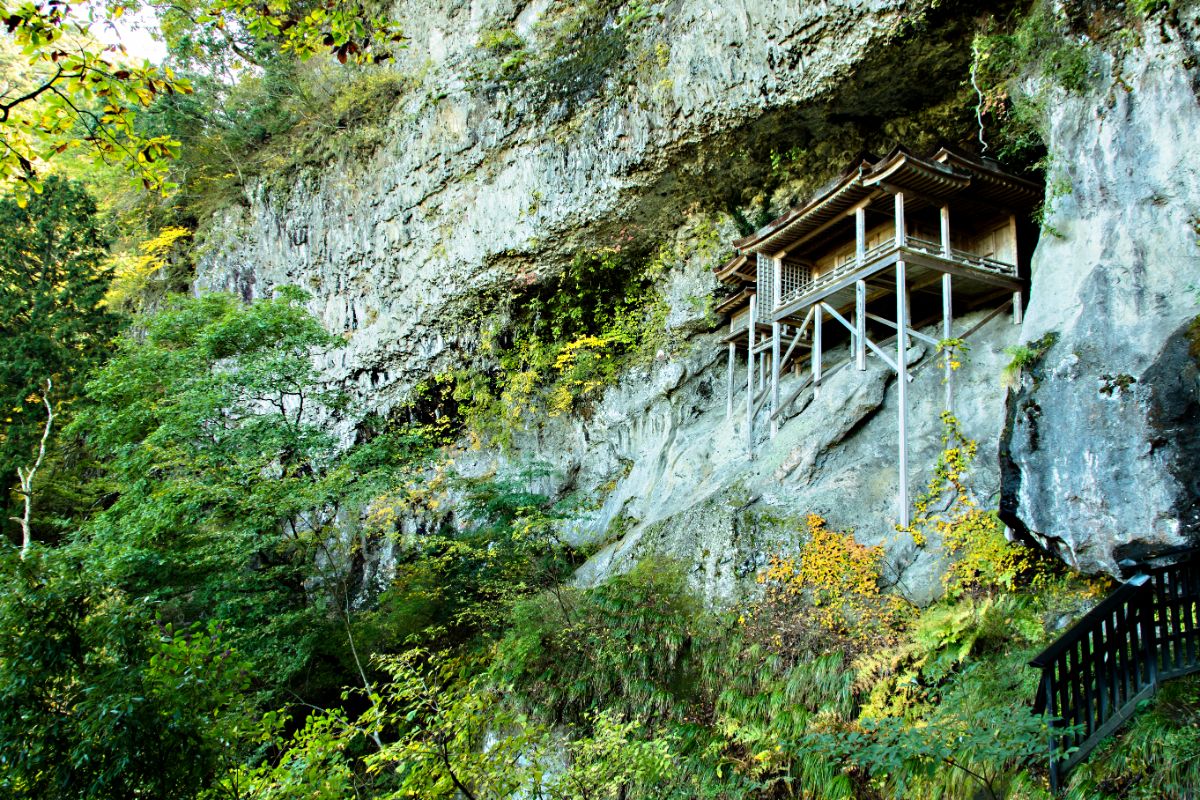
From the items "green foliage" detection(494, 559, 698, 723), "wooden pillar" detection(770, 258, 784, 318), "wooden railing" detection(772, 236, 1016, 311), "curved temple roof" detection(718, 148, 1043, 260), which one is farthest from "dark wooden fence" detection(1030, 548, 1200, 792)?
"wooden pillar" detection(770, 258, 784, 318)

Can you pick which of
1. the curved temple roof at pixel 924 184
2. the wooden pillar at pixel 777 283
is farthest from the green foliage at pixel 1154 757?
the wooden pillar at pixel 777 283

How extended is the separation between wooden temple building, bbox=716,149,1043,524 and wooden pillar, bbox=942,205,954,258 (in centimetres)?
2

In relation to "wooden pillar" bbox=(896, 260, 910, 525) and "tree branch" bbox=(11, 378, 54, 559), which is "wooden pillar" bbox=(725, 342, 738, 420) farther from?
"tree branch" bbox=(11, 378, 54, 559)

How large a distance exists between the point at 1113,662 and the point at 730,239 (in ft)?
41.0

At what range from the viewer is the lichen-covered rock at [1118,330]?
6.32 metres

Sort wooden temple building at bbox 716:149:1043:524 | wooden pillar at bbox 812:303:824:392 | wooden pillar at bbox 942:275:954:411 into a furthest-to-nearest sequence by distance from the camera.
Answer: wooden pillar at bbox 812:303:824:392
wooden temple building at bbox 716:149:1043:524
wooden pillar at bbox 942:275:954:411

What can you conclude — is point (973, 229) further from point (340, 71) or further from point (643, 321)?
point (340, 71)

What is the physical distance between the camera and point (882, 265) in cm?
1162

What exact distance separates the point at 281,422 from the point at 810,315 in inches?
411

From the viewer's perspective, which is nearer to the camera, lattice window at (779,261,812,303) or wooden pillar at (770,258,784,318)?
wooden pillar at (770,258,784,318)

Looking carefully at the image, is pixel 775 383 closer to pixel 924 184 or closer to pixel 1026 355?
pixel 924 184

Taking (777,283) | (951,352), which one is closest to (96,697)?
(951,352)

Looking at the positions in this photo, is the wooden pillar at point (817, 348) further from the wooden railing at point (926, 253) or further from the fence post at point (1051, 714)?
the fence post at point (1051, 714)

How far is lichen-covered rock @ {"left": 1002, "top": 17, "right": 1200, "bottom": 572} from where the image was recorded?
6320mm
